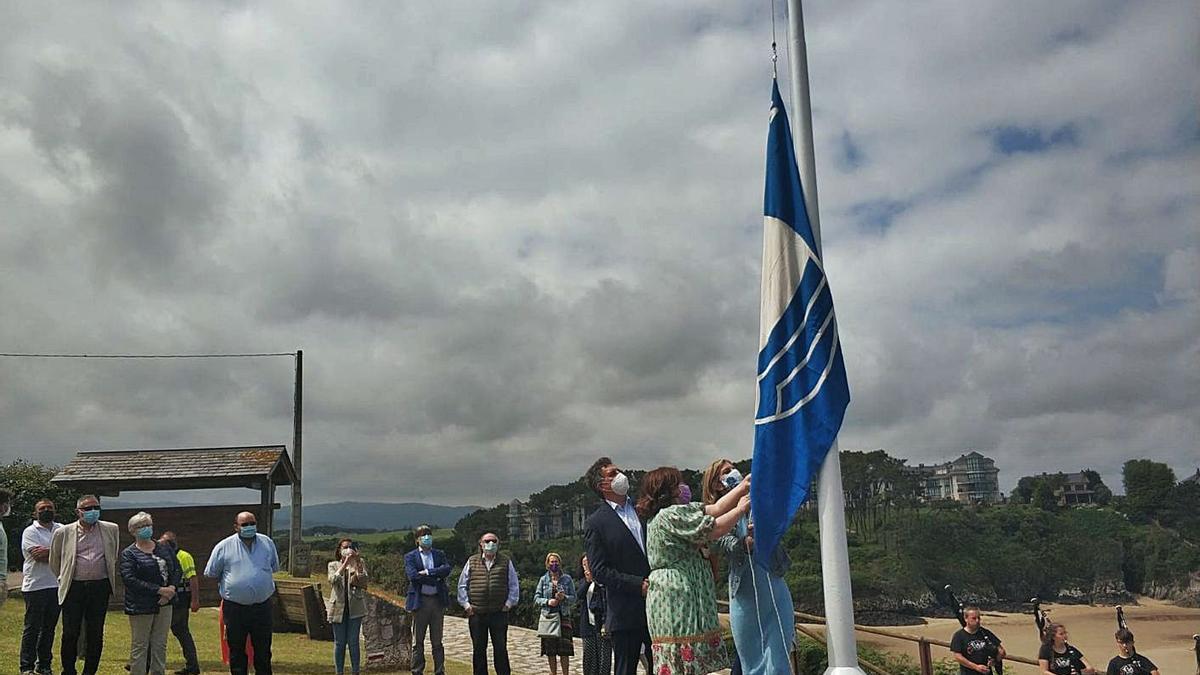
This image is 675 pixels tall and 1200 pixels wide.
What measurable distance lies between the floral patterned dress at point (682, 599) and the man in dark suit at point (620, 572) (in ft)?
2.82

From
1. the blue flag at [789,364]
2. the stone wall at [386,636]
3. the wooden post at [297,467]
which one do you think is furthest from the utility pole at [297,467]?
the blue flag at [789,364]

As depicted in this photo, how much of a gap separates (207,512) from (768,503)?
16273 millimetres

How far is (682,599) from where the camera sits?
14.6ft

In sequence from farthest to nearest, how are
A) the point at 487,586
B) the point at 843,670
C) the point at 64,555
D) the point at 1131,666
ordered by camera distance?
the point at 1131,666, the point at 487,586, the point at 64,555, the point at 843,670

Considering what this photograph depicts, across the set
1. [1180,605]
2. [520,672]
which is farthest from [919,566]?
[520,672]

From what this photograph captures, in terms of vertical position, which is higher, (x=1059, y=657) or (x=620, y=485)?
(x=620, y=485)

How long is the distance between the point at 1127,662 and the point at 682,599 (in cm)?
741

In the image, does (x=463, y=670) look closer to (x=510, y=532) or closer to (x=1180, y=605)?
(x=510, y=532)

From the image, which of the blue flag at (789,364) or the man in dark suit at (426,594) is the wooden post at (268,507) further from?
the blue flag at (789,364)

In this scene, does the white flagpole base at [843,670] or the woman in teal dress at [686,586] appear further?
the woman in teal dress at [686,586]

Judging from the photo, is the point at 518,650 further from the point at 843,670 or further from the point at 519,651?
the point at 843,670

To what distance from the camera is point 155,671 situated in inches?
341

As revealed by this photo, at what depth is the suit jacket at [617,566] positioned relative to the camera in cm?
543

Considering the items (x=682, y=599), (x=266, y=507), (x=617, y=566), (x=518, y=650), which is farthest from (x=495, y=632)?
(x=266, y=507)
